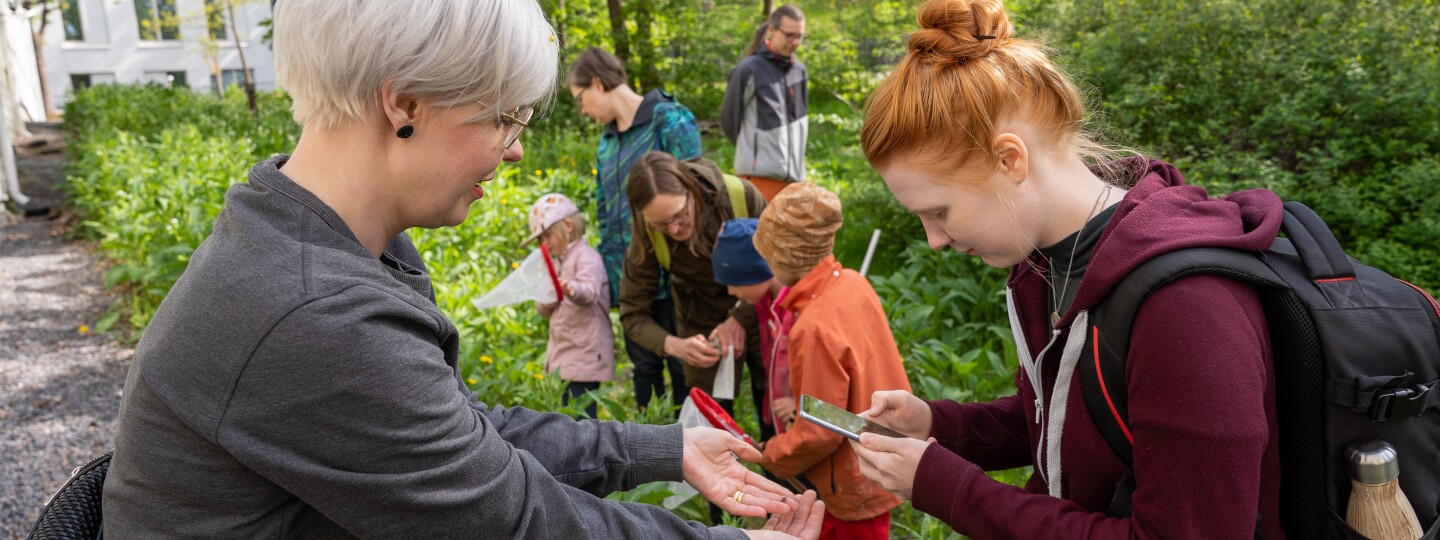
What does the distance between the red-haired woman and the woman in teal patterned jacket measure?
103 inches

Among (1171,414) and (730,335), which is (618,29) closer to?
(730,335)

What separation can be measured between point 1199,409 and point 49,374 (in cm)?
696

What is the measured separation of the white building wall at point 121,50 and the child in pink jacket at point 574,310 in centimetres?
2936

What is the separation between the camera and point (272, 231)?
1179 millimetres

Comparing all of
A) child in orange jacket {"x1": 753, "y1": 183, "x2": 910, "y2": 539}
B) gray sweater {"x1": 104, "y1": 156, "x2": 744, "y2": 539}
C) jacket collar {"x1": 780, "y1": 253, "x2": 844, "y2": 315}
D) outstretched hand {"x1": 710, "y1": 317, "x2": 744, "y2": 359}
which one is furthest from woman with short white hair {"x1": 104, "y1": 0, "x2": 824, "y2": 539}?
outstretched hand {"x1": 710, "y1": 317, "x2": 744, "y2": 359}

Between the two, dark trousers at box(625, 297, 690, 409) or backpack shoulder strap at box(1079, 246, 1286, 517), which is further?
dark trousers at box(625, 297, 690, 409)

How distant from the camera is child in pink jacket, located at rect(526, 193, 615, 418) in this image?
413cm

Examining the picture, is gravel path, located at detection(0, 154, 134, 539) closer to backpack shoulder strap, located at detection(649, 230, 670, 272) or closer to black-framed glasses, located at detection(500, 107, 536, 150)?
backpack shoulder strap, located at detection(649, 230, 670, 272)

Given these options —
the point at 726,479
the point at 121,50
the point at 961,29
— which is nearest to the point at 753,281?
the point at 726,479

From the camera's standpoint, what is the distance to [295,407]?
112 cm

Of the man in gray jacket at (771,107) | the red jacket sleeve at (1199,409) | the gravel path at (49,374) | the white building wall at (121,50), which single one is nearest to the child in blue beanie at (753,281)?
the red jacket sleeve at (1199,409)

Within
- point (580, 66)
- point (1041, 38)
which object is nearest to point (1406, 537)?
point (1041, 38)

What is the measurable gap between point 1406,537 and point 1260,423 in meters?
0.34

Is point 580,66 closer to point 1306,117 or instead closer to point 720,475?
point 720,475
